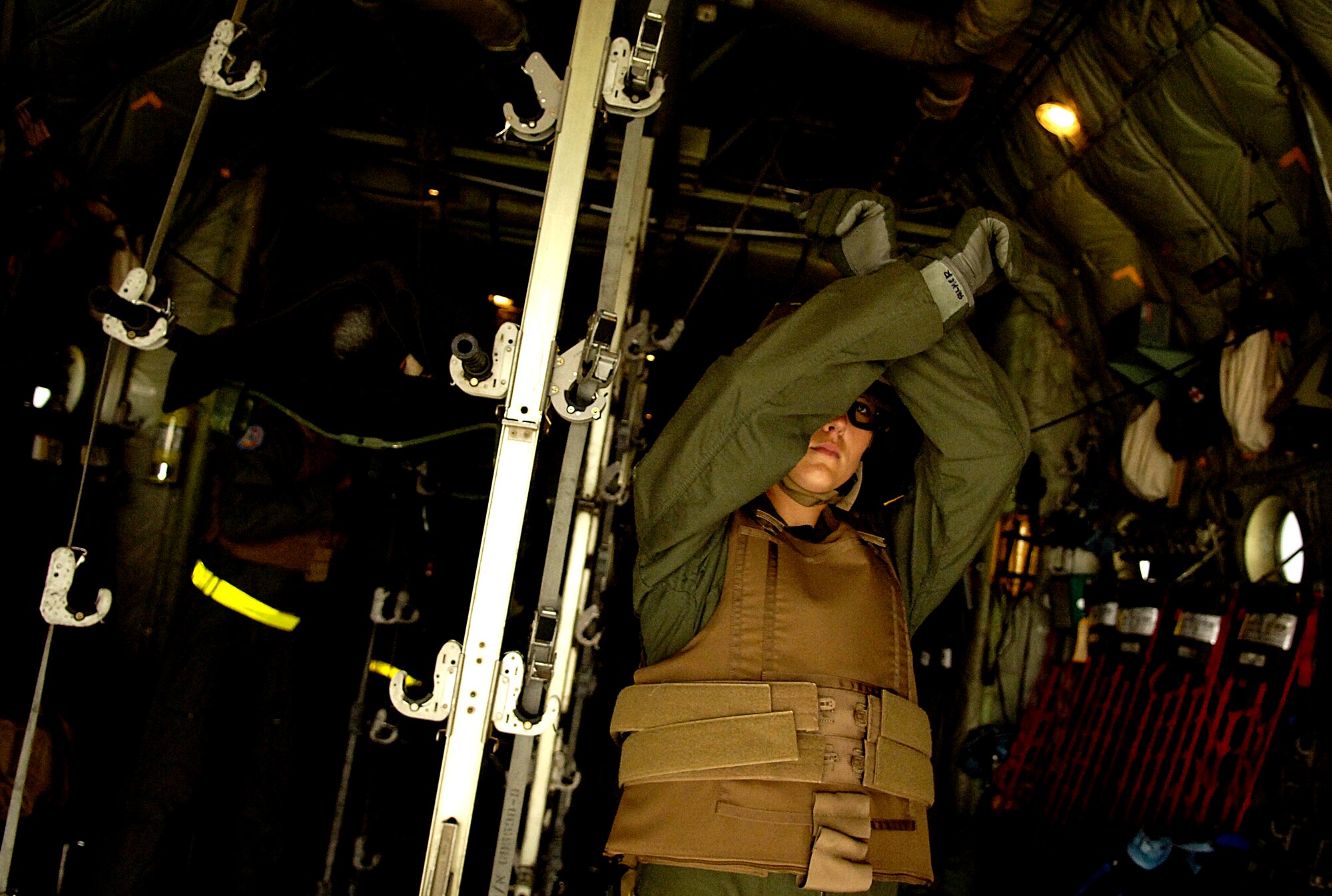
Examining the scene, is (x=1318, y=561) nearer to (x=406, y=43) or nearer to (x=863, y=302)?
(x=863, y=302)

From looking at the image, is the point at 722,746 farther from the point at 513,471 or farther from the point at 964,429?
the point at 964,429

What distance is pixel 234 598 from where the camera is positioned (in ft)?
10.6

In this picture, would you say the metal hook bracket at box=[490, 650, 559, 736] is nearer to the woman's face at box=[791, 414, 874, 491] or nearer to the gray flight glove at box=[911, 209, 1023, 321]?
the woman's face at box=[791, 414, 874, 491]

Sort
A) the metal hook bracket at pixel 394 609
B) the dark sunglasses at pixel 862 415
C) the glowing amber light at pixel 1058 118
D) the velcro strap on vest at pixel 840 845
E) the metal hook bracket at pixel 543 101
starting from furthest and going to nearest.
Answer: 1. the glowing amber light at pixel 1058 118
2. the metal hook bracket at pixel 394 609
3. the dark sunglasses at pixel 862 415
4. the metal hook bracket at pixel 543 101
5. the velcro strap on vest at pixel 840 845

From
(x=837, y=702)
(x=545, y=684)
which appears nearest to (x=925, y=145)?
(x=837, y=702)

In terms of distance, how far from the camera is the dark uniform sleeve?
10.4 ft

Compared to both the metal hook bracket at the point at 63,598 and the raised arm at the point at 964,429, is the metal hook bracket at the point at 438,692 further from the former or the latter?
the raised arm at the point at 964,429

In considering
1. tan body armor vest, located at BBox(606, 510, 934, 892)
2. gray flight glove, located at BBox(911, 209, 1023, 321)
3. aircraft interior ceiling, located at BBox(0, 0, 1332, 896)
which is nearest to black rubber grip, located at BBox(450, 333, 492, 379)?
aircraft interior ceiling, located at BBox(0, 0, 1332, 896)

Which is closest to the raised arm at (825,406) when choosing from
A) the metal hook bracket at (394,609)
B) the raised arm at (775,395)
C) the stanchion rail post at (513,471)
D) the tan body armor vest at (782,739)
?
the raised arm at (775,395)

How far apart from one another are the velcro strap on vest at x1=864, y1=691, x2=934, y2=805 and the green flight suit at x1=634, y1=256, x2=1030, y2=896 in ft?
1.13

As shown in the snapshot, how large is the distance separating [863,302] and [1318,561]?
2.65m

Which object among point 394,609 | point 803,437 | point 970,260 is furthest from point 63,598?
point 970,260

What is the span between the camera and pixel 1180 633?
3.80 m

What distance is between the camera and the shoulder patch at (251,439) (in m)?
3.05
